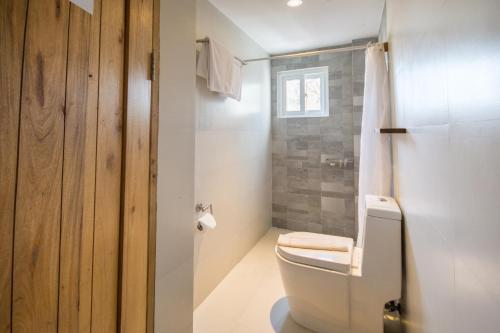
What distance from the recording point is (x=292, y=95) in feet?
11.3

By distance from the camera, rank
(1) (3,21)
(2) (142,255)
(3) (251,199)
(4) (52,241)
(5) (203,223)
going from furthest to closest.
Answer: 1. (3) (251,199)
2. (5) (203,223)
3. (2) (142,255)
4. (4) (52,241)
5. (1) (3,21)

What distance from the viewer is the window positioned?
324 centimetres

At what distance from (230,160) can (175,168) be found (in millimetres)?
1392

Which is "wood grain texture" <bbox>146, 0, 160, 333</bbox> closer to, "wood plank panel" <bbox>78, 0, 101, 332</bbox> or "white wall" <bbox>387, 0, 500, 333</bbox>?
"wood plank panel" <bbox>78, 0, 101, 332</bbox>

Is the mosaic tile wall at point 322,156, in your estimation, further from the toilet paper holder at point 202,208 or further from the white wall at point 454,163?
the white wall at point 454,163

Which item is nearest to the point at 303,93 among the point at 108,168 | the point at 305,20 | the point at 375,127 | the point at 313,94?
the point at 313,94

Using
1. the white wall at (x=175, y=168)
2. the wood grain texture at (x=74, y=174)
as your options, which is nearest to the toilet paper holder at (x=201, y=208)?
the white wall at (x=175, y=168)

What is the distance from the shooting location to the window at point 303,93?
3.24m

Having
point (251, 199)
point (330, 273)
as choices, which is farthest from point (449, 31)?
point (251, 199)

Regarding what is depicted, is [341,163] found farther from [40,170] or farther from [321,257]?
[40,170]

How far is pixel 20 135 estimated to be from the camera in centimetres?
54

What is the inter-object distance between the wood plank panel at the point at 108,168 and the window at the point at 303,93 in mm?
2817

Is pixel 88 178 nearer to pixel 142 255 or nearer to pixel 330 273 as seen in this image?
pixel 142 255

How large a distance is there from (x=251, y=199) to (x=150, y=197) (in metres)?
2.06
